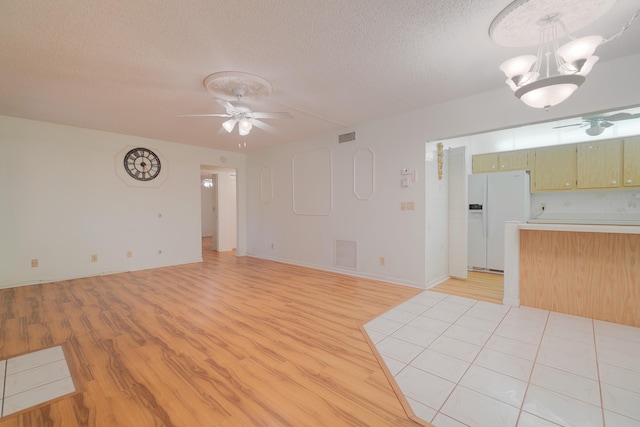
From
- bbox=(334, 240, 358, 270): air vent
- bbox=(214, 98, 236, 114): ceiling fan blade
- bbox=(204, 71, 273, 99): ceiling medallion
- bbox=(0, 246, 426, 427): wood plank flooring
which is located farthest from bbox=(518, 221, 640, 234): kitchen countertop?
bbox=(214, 98, 236, 114): ceiling fan blade

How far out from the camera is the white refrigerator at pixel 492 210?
15.0 ft

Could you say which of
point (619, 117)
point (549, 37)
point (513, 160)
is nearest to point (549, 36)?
point (549, 37)

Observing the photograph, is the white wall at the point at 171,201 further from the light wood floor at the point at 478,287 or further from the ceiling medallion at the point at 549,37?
the ceiling medallion at the point at 549,37

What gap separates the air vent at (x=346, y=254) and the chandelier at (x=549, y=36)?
10.6 ft

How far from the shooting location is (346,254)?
4789 millimetres

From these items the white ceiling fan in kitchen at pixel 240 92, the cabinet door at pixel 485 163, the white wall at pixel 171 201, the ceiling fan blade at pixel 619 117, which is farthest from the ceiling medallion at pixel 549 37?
the cabinet door at pixel 485 163

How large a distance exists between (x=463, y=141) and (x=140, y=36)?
516 centimetres

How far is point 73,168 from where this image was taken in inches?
179

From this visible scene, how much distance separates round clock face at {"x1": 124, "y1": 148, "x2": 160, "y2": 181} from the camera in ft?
16.8

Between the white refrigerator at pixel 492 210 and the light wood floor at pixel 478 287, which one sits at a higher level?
the white refrigerator at pixel 492 210

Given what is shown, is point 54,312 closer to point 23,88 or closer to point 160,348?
point 160,348

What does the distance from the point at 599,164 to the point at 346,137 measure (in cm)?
413

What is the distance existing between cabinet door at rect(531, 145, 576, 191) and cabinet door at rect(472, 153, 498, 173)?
649 mm

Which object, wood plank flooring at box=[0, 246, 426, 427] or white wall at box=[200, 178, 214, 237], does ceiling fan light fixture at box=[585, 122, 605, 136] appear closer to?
wood plank flooring at box=[0, 246, 426, 427]
